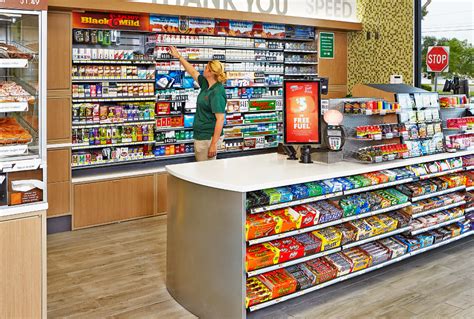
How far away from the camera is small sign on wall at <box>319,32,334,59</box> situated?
9125mm

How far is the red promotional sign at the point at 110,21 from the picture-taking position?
255 inches

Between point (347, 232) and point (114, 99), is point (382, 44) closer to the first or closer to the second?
point (114, 99)

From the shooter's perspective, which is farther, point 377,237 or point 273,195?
point 377,237

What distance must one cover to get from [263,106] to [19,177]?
17.7 ft

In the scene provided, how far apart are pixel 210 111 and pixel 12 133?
9.16ft

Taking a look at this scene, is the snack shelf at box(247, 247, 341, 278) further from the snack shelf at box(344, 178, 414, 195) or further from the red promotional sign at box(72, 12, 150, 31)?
the red promotional sign at box(72, 12, 150, 31)

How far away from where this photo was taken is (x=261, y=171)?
14.2 feet

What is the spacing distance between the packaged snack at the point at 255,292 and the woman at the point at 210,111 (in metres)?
2.20

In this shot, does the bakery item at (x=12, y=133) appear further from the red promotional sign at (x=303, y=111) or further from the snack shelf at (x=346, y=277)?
the red promotional sign at (x=303, y=111)

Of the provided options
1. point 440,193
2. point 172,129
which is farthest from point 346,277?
point 172,129

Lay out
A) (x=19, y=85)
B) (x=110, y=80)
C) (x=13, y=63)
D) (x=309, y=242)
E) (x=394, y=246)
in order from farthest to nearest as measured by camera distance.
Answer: (x=110, y=80), (x=394, y=246), (x=309, y=242), (x=19, y=85), (x=13, y=63)

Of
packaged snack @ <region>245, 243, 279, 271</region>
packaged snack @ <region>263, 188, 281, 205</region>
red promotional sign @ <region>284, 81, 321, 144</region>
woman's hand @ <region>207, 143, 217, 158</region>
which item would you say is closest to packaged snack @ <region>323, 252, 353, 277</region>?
packaged snack @ <region>245, 243, 279, 271</region>

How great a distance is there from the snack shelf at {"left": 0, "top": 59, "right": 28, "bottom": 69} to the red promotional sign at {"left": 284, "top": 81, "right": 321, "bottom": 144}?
85.1 inches

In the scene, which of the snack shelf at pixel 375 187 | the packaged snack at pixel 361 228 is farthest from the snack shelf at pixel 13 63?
the packaged snack at pixel 361 228
